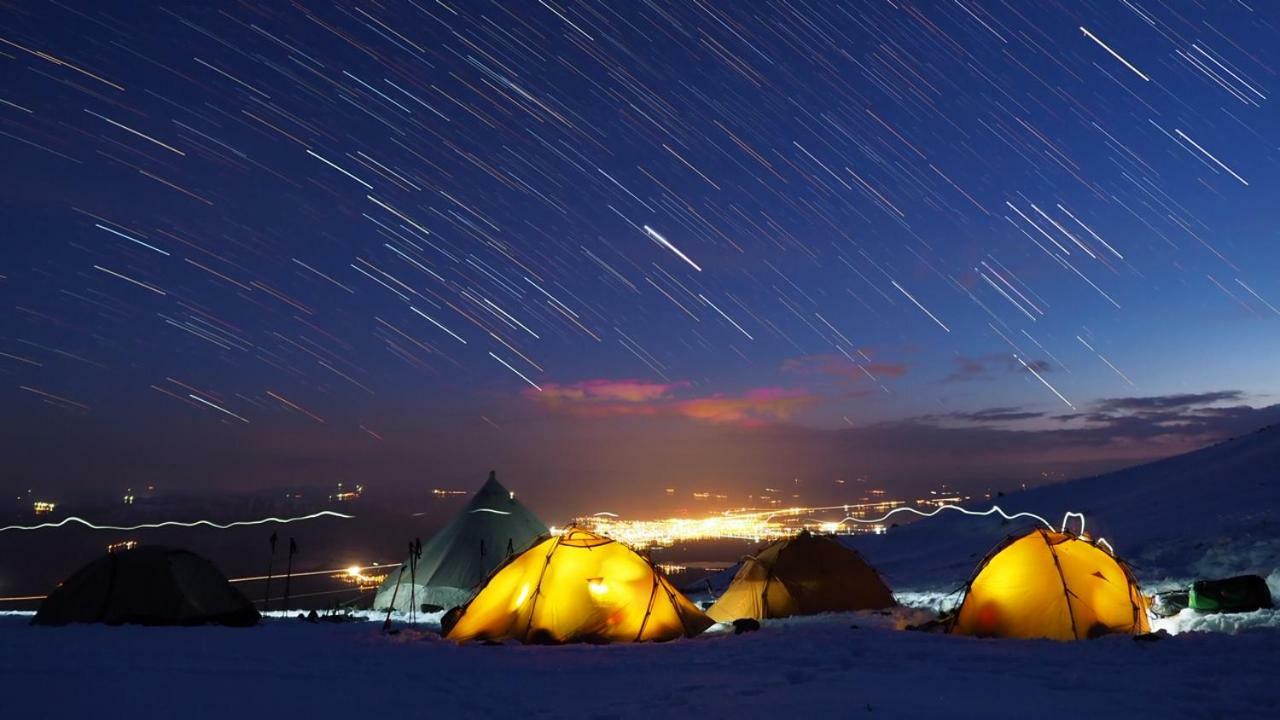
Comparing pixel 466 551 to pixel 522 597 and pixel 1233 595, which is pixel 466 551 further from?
pixel 1233 595

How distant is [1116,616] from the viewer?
1453cm

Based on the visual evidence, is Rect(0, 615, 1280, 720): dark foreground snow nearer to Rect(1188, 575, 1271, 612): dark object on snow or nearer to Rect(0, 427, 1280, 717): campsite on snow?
Rect(0, 427, 1280, 717): campsite on snow

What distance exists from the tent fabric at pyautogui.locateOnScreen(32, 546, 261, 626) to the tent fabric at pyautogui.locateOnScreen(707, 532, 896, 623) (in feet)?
38.7

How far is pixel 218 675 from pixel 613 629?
7.11m

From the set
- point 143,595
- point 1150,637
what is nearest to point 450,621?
point 143,595

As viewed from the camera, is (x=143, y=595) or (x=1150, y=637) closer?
(x=1150, y=637)

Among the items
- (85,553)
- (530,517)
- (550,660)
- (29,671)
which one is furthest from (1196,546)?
(85,553)

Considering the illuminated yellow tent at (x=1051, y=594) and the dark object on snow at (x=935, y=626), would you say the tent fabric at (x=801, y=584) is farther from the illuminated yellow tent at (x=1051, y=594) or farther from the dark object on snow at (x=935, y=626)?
the illuminated yellow tent at (x=1051, y=594)

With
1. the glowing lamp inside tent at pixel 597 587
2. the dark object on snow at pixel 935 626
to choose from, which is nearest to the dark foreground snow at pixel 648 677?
the glowing lamp inside tent at pixel 597 587

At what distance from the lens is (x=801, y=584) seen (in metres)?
19.3

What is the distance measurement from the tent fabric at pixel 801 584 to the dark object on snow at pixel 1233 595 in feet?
22.0

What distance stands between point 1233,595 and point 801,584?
27.8 ft

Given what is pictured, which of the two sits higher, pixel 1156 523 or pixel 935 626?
pixel 1156 523

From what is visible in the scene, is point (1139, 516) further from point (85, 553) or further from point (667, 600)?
point (85, 553)
